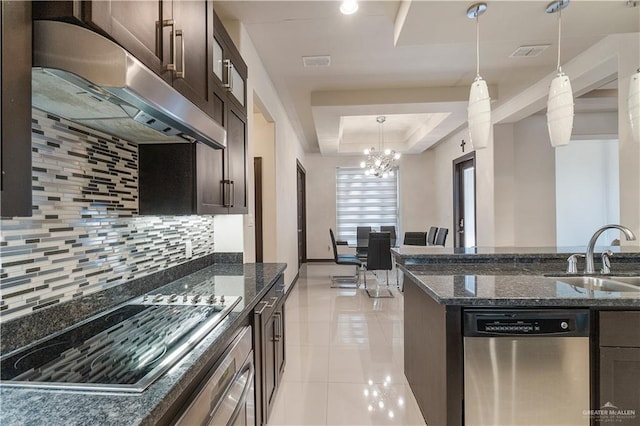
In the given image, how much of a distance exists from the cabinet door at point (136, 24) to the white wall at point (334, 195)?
7.15 meters

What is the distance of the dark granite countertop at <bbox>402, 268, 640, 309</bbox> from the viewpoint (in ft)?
4.68

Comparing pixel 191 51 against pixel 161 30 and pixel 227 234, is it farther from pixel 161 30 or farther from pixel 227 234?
pixel 227 234

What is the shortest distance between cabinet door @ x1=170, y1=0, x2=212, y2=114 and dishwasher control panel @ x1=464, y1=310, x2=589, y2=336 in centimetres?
173

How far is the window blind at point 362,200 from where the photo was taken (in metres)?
8.36

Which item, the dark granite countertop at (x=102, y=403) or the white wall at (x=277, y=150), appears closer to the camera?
the dark granite countertop at (x=102, y=403)

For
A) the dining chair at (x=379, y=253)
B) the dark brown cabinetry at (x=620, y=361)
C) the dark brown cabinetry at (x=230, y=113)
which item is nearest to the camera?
the dark brown cabinetry at (x=620, y=361)

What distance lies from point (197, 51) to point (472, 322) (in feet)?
6.11

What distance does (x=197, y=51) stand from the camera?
4.97ft

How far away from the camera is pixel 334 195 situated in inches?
328

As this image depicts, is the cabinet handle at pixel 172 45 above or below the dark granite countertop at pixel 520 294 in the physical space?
above

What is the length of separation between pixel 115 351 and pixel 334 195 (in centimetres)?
744

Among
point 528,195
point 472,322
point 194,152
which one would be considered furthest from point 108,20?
point 528,195

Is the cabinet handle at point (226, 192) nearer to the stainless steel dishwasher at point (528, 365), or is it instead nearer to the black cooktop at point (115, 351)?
the black cooktop at point (115, 351)

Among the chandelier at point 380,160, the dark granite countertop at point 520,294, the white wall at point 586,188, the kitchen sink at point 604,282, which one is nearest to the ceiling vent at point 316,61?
the dark granite countertop at point 520,294
